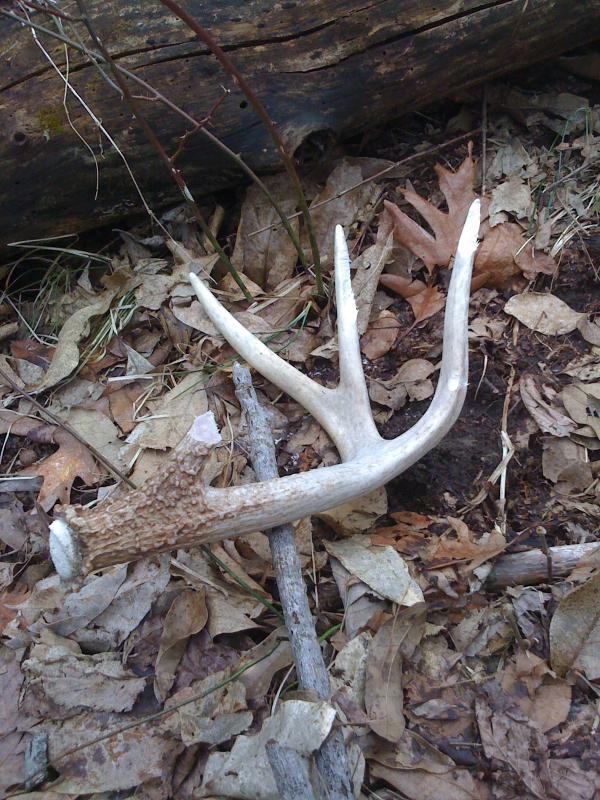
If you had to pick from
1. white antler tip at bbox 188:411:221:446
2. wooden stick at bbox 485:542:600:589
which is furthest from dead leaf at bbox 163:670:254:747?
wooden stick at bbox 485:542:600:589

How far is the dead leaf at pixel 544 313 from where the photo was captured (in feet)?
8.03

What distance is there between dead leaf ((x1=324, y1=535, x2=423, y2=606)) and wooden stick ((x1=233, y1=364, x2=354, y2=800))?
226 millimetres

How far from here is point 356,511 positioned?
2.20 metres

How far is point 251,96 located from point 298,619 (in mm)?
1655

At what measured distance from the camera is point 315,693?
5.57ft

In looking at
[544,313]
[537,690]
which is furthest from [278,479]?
[544,313]

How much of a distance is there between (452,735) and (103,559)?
41.4 inches

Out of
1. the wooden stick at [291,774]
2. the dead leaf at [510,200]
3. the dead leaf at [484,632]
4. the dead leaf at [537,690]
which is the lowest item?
the dead leaf at [537,690]

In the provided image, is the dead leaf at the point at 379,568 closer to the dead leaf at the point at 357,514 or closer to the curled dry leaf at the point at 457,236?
the dead leaf at the point at 357,514

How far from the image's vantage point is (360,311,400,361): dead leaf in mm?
2576

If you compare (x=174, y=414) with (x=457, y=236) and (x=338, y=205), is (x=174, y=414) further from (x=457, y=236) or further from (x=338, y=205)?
(x=457, y=236)

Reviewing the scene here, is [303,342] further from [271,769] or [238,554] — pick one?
[271,769]

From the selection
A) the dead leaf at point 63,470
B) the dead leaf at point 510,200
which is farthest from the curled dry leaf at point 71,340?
the dead leaf at point 510,200

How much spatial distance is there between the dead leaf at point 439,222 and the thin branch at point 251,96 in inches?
15.3
